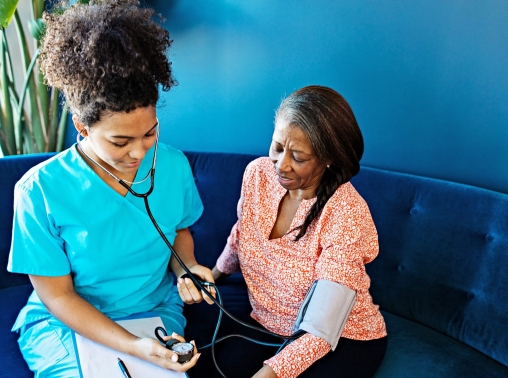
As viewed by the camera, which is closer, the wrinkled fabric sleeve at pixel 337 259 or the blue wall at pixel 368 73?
the wrinkled fabric sleeve at pixel 337 259

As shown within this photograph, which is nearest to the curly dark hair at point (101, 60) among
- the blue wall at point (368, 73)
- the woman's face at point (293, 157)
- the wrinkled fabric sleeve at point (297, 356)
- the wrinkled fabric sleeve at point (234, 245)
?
the woman's face at point (293, 157)

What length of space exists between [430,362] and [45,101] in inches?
71.6

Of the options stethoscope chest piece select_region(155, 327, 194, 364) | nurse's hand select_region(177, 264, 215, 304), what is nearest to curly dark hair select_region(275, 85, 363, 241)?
nurse's hand select_region(177, 264, 215, 304)

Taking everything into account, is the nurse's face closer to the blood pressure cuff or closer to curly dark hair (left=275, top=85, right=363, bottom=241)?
curly dark hair (left=275, top=85, right=363, bottom=241)

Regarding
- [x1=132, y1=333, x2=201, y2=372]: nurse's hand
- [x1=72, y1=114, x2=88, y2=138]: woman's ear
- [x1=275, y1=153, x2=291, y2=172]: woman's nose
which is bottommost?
[x1=132, y1=333, x2=201, y2=372]: nurse's hand

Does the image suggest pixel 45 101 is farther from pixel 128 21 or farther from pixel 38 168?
pixel 128 21

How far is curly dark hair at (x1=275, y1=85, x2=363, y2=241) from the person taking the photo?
1230mm

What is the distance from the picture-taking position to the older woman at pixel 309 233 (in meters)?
1.23

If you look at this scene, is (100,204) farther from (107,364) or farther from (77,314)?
(107,364)

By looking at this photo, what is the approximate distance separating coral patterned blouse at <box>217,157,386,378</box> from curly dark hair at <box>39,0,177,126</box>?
0.48 meters

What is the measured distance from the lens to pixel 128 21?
3.49ft

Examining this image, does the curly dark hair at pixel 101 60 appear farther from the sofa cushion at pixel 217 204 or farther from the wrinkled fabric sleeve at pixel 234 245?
the sofa cushion at pixel 217 204

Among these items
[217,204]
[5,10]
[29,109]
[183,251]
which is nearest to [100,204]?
[183,251]

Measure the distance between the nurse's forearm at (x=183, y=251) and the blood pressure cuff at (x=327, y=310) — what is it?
1.19 ft
